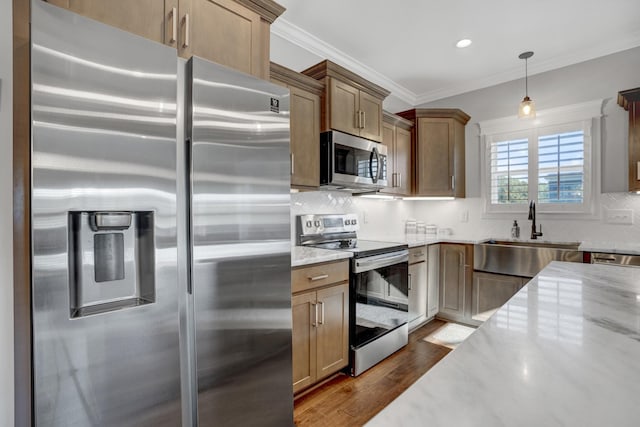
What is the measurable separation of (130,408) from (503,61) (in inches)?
153

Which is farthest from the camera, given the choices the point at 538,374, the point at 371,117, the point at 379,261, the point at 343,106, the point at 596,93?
the point at 596,93

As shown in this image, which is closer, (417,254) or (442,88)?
(417,254)

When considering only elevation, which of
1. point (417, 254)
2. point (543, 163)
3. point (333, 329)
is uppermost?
point (543, 163)

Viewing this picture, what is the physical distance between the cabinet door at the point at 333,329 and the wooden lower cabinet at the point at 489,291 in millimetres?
1585

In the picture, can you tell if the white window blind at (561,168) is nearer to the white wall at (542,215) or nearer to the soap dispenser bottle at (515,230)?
the white wall at (542,215)

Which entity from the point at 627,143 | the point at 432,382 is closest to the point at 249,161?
the point at 432,382

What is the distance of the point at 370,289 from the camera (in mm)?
2330

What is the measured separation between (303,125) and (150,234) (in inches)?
56.2

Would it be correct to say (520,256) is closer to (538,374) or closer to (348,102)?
(348,102)

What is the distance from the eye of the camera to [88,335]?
101 cm

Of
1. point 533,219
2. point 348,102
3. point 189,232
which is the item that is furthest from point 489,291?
point 189,232

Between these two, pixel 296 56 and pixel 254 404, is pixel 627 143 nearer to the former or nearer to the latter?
pixel 296 56

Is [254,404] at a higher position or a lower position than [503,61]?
lower

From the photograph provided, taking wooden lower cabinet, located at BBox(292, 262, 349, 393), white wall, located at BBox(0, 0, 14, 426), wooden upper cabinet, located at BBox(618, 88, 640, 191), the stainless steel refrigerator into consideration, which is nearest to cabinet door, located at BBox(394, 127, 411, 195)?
wooden lower cabinet, located at BBox(292, 262, 349, 393)
